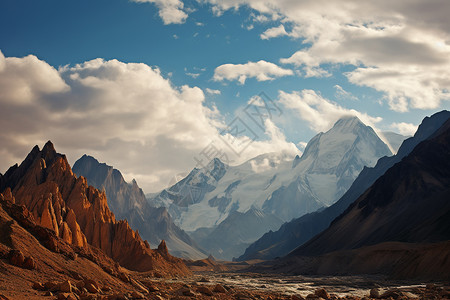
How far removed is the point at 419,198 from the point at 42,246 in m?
178

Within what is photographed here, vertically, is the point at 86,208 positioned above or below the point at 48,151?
below

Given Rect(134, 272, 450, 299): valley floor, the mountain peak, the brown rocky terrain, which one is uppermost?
the mountain peak

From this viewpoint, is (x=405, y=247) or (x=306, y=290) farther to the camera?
(x=405, y=247)

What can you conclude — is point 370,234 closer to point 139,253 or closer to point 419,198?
point 419,198

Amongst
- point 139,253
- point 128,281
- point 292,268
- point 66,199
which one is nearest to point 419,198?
point 292,268

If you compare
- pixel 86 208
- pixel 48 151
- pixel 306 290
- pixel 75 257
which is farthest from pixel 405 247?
pixel 48 151

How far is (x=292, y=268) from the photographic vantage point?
190 m

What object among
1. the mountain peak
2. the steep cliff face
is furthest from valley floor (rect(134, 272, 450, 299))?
the mountain peak

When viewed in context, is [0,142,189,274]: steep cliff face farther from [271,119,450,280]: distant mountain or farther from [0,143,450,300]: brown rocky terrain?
[271,119,450,280]: distant mountain

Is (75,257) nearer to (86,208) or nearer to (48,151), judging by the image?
(86,208)

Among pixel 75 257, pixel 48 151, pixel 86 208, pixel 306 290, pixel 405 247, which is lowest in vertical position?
pixel 306 290

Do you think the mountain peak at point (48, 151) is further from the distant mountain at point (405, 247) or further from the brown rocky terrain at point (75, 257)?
the distant mountain at point (405, 247)

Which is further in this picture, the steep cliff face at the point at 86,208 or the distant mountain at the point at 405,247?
the steep cliff face at the point at 86,208

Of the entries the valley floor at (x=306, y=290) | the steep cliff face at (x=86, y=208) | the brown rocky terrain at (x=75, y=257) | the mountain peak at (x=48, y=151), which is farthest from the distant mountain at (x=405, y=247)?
the mountain peak at (x=48, y=151)
